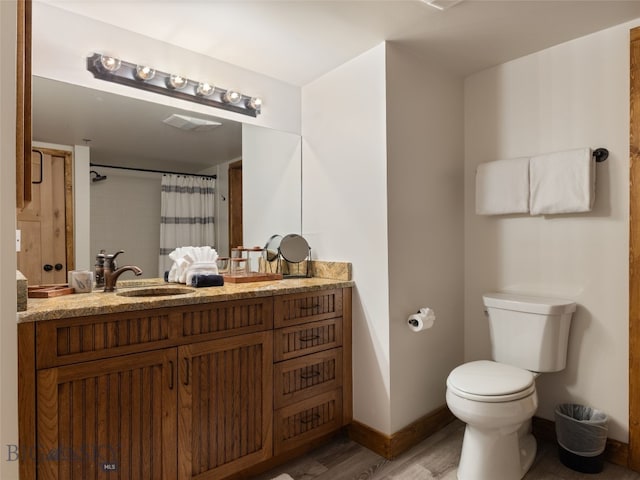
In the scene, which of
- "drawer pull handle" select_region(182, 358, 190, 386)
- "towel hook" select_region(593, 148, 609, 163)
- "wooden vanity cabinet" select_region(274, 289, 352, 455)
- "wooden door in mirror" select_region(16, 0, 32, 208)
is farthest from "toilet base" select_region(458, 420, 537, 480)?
"wooden door in mirror" select_region(16, 0, 32, 208)

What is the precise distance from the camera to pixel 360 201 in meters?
2.18

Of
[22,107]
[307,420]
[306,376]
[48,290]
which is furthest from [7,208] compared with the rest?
[307,420]

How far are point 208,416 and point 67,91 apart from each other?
5.22 feet

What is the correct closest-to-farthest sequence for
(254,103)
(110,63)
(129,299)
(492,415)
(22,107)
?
(22,107) < (129,299) < (492,415) < (110,63) < (254,103)

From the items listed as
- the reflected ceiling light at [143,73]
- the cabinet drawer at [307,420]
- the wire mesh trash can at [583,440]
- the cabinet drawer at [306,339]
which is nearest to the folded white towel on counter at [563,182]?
the wire mesh trash can at [583,440]

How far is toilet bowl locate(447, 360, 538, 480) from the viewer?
165 cm

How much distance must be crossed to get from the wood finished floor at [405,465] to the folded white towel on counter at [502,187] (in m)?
1.31

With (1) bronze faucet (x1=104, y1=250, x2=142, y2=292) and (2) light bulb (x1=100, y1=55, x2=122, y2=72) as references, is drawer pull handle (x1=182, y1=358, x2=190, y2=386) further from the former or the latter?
(2) light bulb (x1=100, y1=55, x2=122, y2=72)

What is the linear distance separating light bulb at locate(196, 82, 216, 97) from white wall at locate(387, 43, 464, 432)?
3.22ft

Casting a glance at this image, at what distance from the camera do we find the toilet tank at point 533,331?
196cm

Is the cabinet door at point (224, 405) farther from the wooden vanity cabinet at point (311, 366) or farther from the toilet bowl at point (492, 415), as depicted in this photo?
the toilet bowl at point (492, 415)

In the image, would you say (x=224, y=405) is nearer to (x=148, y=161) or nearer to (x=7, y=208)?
(x=7, y=208)

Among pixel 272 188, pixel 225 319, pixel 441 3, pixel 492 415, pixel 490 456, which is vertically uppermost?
pixel 441 3

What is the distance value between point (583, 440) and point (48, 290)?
253cm
